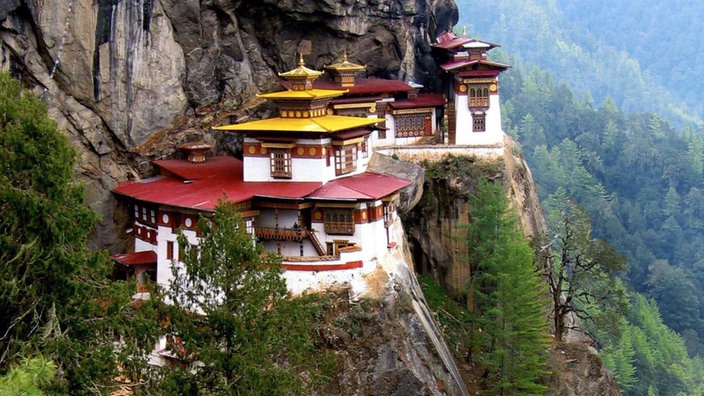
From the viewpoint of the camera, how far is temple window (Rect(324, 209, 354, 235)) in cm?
3319

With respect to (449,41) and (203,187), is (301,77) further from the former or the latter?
(449,41)


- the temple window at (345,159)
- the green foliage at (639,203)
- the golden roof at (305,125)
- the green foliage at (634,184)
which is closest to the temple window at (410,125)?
the golden roof at (305,125)

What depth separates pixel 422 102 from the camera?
152 ft

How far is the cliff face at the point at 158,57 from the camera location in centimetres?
3322

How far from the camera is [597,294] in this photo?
4116 cm

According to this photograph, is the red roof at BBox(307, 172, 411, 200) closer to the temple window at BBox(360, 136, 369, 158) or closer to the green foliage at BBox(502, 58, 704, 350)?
the temple window at BBox(360, 136, 369, 158)

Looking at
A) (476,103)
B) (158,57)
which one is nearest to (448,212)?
(476,103)

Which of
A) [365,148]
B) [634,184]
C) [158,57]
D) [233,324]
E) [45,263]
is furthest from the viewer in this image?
[634,184]

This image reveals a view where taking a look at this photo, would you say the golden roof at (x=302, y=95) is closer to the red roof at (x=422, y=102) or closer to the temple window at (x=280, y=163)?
the temple window at (x=280, y=163)

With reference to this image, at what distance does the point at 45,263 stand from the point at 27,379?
5.70 meters

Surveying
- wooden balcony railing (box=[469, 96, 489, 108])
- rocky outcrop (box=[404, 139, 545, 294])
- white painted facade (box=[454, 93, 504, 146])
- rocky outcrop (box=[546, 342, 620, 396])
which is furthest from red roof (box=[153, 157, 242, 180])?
rocky outcrop (box=[546, 342, 620, 396])

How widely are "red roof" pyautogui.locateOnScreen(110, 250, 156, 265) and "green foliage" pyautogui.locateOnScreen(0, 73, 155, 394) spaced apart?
13343mm

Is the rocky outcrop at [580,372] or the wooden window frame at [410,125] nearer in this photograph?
the rocky outcrop at [580,372]

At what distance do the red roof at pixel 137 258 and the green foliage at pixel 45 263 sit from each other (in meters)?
13.3
